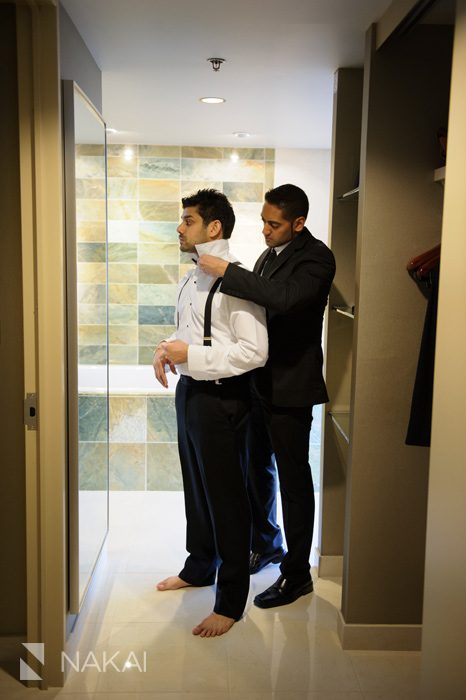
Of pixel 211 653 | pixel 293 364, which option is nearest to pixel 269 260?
pixel 293 364

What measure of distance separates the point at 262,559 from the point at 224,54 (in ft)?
6.99

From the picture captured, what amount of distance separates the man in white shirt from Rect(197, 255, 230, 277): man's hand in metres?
0.06

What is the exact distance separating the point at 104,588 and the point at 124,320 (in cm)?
303

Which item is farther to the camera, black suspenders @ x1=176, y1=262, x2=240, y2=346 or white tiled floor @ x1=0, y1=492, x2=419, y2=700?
black suspenders @ x1=176, y1=262, x2=240, y2=346

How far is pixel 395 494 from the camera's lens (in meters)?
2.66

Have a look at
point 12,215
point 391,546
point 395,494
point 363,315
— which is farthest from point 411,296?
point 12,215

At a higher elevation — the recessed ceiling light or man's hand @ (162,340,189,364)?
the recessed ceiling light

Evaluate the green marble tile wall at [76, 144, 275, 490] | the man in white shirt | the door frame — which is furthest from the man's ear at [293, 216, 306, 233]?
the green marble tile wall at [76, 144, 275, 490]

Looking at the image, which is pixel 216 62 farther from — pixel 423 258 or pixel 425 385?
pixel 425 385

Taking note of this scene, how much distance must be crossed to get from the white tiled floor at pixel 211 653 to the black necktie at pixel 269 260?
1.34 m

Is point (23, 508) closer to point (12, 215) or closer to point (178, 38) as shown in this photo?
point (12, 215)

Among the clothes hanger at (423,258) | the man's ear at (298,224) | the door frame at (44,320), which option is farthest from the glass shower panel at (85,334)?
the clothes hanger at (423,258)

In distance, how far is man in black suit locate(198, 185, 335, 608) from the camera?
2672 millimetres

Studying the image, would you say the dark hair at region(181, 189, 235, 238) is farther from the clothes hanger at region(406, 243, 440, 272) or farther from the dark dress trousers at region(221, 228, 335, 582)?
the clothes hanger at region(406, 243, 440, 272)
